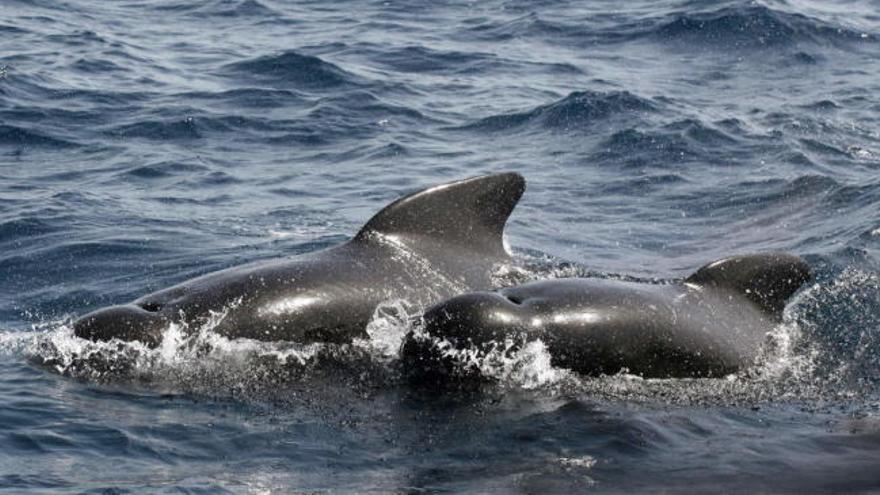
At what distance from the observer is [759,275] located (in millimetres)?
13336

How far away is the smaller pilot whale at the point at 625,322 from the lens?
39.2 feet

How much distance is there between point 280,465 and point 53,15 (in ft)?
79.2

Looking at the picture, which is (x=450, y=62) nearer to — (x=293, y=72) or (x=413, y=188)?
(x=293, y=72)

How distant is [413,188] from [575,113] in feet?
16.2

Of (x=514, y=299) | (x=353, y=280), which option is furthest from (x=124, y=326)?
(x=514, y=299)

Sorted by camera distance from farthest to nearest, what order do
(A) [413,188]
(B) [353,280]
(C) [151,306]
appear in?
(A) [413,188] < (B) [353,280] < (C) [151,306]

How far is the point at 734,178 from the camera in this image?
2136 centimetres

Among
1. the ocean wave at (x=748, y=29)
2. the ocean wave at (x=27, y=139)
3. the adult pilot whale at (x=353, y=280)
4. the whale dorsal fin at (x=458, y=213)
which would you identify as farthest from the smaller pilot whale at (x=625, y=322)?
the ocean wave at (x=748, y=29)

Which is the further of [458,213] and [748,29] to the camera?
[748,29]

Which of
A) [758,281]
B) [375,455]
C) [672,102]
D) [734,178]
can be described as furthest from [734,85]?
[375,455]

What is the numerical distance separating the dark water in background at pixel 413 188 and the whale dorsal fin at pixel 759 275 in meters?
0.40

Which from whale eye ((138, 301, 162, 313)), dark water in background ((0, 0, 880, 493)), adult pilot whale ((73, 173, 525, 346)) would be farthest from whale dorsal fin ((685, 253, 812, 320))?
whale eye ((138, 301, 162, 313))

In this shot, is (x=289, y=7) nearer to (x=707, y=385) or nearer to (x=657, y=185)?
(x=657, y=185)

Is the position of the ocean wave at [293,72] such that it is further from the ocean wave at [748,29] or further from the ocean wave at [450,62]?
the ocean wave at [748,29]
